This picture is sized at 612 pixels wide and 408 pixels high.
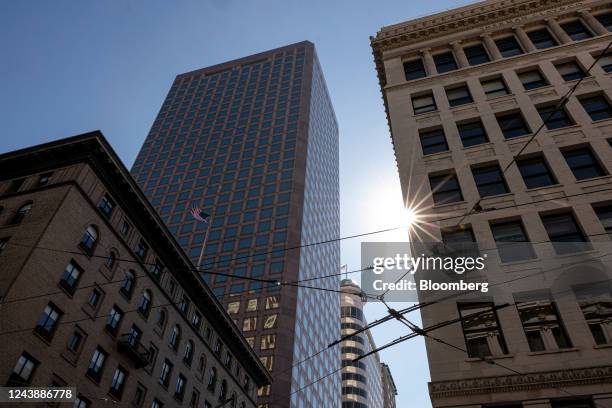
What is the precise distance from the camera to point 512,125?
998 inches

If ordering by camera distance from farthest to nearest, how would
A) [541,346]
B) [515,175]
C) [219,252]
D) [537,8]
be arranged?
[219,252], [537,8], [515,175], [541,346]

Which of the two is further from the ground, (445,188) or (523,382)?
(445,188)

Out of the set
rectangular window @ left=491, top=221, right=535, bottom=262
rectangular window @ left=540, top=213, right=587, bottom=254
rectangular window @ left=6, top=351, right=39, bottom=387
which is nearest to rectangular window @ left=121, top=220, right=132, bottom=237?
rectangular window @ left=6, top=351, right=39, bottom=387

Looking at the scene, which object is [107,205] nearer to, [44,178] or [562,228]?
[44,178]

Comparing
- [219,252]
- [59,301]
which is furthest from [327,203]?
[59,301]

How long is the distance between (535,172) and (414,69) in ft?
43.0

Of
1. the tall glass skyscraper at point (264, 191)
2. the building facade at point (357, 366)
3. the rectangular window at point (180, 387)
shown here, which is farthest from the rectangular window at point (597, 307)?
the building facade at point (357, 366)

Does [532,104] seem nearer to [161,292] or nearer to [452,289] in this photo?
[452,289]

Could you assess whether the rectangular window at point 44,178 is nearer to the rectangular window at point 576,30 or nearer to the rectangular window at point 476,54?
the rectangular window at point 476,54

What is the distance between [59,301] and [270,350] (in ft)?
159

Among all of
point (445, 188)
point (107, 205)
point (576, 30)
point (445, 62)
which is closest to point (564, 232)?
point (445, 188)

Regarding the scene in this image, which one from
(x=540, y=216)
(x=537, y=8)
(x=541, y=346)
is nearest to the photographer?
(x=541, y=346)

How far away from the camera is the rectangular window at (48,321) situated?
2700 centimetres

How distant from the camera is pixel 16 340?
2520 centimetres
